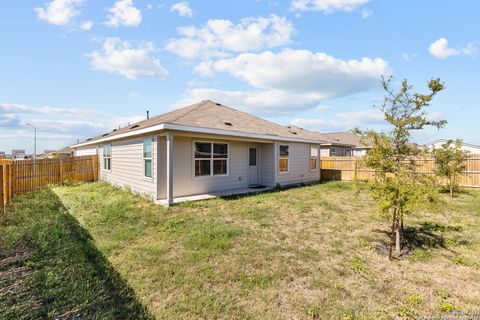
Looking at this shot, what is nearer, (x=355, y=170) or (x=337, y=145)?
(x=355, y=170)

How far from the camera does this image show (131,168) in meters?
10.7

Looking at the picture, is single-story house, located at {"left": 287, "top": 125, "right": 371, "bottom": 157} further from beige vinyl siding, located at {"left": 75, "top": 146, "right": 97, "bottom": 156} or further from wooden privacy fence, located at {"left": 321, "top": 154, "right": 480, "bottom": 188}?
beige vinyl siding, located at {"left": 75, "top": 146, "right": 97, "bottom": 156}

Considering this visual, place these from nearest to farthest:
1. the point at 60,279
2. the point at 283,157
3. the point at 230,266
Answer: the point at 60,279, the point at 230,266, the point at 283,157

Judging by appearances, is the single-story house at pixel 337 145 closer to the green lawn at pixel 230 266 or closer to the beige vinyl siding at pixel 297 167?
the beige vinyl siding at pixel 297 167

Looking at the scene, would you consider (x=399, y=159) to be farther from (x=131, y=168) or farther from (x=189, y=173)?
(x=131, y=168)

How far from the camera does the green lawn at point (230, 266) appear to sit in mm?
2852

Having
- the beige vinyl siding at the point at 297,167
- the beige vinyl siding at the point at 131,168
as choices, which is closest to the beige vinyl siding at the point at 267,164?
the beige vinyl siding at the point at 297,167

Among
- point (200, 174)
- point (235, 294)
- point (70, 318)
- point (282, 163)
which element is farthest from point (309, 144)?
point (70, 318)

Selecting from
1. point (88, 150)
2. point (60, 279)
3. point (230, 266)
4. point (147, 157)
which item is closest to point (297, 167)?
point (147, 157)

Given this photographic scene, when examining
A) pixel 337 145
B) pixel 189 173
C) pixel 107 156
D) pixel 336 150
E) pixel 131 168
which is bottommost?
pixel 189 173

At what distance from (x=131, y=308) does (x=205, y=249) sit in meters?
1.86

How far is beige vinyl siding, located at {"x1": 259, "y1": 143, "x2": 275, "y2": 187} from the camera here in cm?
1234

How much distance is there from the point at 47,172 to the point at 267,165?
11.9 metres

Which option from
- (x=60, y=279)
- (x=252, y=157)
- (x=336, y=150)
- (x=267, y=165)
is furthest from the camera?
(x=336, y=150)
